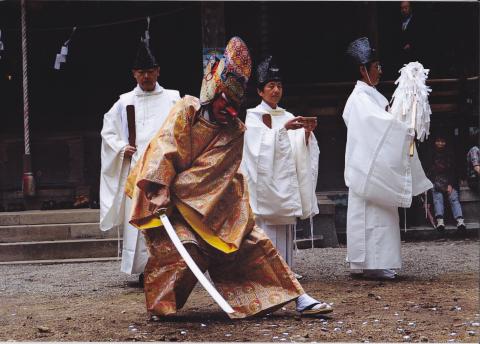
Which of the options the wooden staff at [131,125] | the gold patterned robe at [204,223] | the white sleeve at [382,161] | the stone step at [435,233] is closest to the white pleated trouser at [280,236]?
the white sleeve at [382,161]

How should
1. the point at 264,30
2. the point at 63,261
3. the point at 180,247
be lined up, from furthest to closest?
1. the point at 264,30
2. the point at 63,261
3. the point at 180,247

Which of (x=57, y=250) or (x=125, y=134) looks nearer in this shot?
(x=125, y=134)

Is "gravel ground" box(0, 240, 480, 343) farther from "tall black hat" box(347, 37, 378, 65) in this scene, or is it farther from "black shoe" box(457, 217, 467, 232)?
"black shoe" box(457, 217, 467, 232)

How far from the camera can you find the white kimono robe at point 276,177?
753cm

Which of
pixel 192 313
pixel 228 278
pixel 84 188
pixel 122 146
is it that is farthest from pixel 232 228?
pixel 84 188

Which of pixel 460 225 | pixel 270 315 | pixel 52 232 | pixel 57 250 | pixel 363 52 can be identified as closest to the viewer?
pixel 270 315

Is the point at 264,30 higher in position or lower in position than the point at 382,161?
higher

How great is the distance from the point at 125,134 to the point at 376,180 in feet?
7.84

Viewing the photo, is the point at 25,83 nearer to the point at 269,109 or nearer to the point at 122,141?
the point at 122,141

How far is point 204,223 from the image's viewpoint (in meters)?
5.32

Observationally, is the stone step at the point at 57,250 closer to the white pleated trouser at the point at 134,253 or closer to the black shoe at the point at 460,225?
the white pleated trouser at the point at 134,253

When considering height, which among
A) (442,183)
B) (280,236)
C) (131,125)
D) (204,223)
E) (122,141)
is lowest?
(280,236)

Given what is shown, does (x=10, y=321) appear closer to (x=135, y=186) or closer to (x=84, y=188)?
(x=135, y=186)

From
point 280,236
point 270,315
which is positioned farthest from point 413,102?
point 270,315
